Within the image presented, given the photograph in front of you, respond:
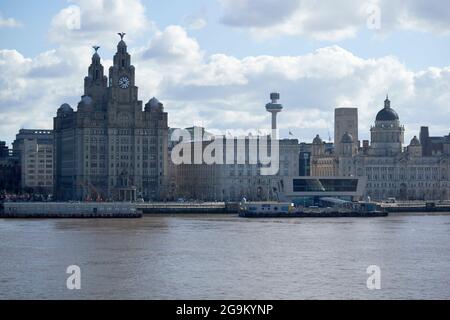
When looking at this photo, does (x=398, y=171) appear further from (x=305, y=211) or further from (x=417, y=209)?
(x=305, y=211)

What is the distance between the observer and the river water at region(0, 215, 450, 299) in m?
54.6

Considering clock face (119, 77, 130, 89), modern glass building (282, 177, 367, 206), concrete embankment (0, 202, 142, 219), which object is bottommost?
concrete embankment (0, 202, 142, 219)

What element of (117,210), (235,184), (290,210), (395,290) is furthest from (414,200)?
(395,290)

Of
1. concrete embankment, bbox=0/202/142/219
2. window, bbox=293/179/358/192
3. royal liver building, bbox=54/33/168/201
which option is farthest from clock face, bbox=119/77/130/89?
concrete embankment, bbox=0/202/142/219

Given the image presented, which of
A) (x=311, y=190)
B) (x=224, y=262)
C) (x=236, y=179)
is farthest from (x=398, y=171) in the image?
(x=224, y=262)

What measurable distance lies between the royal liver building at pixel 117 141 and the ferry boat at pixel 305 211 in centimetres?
3813

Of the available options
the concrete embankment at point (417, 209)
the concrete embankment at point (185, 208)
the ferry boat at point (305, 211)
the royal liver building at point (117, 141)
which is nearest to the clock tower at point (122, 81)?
the royal liver building at point (117, 141)

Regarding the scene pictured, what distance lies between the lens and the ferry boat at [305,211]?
136 metres

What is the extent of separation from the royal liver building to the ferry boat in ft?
125

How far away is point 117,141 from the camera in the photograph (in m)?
178

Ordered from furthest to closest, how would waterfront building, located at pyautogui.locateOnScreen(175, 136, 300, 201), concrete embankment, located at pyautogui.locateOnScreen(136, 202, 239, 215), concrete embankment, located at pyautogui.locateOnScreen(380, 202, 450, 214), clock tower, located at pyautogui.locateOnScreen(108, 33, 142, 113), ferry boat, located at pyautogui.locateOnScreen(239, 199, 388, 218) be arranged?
1. waterfront building, located at pyautogui.locateOnScreen(175, 136, 300, 201)
2. clock tower, located at pyautogui.locateOnScreen(108, 33, 142, 113)
3. concrete embankment, located at pyautogui.locateOnScreen(380, 202, 450, 214)
4. concrete embankment, located at pyautogui.locateOnScreen(136, 202, 239, 215)
5. ferry boat, located at pyautogui.locateOnScreen(239, 199, 388, 218)

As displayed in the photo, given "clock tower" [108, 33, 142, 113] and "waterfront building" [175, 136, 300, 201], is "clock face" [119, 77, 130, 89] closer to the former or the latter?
"clock tower" [108, 33, 142, 113]

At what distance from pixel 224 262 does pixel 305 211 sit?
72669 millimetres
